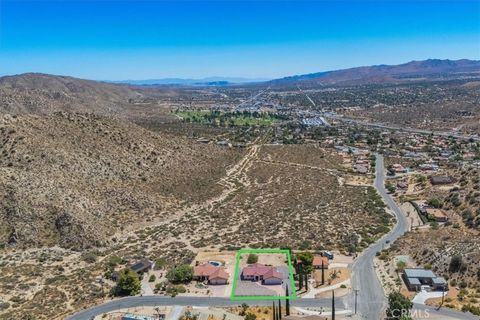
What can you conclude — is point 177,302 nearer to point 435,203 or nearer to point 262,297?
point 262,297

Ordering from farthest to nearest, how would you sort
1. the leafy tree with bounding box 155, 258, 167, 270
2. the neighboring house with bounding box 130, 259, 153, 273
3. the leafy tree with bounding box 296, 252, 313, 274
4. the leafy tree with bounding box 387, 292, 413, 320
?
the leafy tree with bounding box 155, 258, 167, 270, the neighboring house with bounding box 130, 259, 153, 273, the leafy tree with bounding box 296, 252, 313, 274, the leafy tree with bounding box 387, 292, 413, 320

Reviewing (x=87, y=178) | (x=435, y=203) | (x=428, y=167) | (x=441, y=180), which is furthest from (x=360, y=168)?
(x=87, y=178)

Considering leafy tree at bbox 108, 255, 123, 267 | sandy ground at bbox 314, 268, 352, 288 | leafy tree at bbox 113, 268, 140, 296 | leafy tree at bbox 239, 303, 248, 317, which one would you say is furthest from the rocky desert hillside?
sandy ground at bbox 314, 268, 352, 288

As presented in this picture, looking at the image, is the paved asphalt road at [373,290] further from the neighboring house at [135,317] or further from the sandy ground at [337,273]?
the neighboring house at [135,317]

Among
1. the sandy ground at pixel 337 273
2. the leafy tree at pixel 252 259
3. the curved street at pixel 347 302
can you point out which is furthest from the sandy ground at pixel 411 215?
the leafy tree at pixel 252 259

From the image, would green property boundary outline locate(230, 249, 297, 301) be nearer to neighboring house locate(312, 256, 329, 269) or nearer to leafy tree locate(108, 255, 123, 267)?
neighboring house locate(312, 256, 329, 269)

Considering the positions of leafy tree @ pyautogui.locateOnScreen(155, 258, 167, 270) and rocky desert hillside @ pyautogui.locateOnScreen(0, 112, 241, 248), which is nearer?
leafy tree @ pyautogui.locateOnScreen(155, 258, 167, 270)
